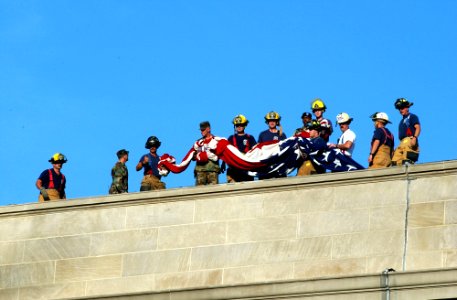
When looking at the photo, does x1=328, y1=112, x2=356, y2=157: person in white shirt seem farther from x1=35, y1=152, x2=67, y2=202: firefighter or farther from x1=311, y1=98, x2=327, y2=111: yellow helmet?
x1=35, y1=152, x2=67, y2=202: firefighter

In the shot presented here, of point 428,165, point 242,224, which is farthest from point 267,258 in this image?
point 428,165

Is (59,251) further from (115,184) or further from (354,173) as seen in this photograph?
(354,173)

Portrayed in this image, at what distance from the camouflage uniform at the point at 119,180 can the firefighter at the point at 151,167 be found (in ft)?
1.39

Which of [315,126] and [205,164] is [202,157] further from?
[315,126]

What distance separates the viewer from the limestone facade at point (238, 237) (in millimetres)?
45688

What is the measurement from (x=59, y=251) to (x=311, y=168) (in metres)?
6.19

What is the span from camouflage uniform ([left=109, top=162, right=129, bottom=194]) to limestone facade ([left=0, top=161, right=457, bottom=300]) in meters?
0.70

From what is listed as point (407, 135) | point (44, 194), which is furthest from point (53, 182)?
point (407, 135)

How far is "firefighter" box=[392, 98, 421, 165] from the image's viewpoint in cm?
4672

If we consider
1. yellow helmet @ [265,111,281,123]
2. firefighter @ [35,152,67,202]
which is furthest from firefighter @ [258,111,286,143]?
firefighter @ [35,152,67,202]

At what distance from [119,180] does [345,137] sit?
18.0 feet

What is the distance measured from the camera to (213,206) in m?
48.0

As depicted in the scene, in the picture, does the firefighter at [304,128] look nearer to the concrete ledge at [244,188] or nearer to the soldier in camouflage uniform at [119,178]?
the concrete ledge at [244,188]

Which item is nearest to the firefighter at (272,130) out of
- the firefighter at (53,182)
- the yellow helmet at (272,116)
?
the yellow helmet at (272,116)
